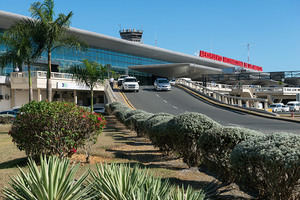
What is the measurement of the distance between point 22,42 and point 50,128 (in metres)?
15.6

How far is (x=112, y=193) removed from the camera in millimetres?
3928

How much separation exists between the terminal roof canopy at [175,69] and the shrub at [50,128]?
74.3m

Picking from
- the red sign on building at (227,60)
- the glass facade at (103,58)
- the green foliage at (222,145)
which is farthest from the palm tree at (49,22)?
the red sign on building at (227,60)

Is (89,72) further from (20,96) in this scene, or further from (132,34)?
(132,34)

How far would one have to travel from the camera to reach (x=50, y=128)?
862cm

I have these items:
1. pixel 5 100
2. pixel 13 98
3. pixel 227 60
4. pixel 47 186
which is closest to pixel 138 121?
pixel 47 186

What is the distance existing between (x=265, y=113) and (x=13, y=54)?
21.2 metres

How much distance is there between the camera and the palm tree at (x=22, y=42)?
2217 cm

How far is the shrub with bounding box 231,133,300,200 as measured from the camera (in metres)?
4.95

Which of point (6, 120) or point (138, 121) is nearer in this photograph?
point (138, 121)

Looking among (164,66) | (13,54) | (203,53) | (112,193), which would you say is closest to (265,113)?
(13,54)

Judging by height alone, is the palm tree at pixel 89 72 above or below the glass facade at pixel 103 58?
below

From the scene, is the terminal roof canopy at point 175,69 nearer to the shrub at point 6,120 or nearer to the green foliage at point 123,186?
the shrub at point 6,120

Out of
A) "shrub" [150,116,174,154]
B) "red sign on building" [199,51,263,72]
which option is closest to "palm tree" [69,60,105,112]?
"shrub" [150,116,174,154]
